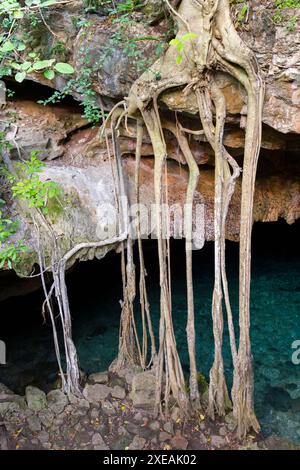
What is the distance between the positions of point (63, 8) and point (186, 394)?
3382 mm

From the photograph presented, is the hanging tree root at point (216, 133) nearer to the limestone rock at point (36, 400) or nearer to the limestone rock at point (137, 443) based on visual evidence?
the limestone rock at point (137, 443)

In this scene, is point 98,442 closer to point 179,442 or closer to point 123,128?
point 179,442

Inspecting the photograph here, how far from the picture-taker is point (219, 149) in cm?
278

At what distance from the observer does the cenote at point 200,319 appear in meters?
3.92

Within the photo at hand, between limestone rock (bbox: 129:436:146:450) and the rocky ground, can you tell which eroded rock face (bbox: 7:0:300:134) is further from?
limestone rock (bbox: 129:436:146:450)

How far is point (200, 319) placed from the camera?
202 inches

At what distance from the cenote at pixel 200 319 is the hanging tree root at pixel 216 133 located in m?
0.76

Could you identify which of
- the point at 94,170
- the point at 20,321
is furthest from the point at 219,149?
the point at 20,321

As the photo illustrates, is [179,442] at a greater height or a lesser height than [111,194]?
lesser

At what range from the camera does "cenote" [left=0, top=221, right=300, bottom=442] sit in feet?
12.9

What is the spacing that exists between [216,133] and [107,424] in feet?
8.01

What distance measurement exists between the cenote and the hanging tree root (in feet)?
2.51

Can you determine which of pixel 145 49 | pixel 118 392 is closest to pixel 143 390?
pixel 118 392
